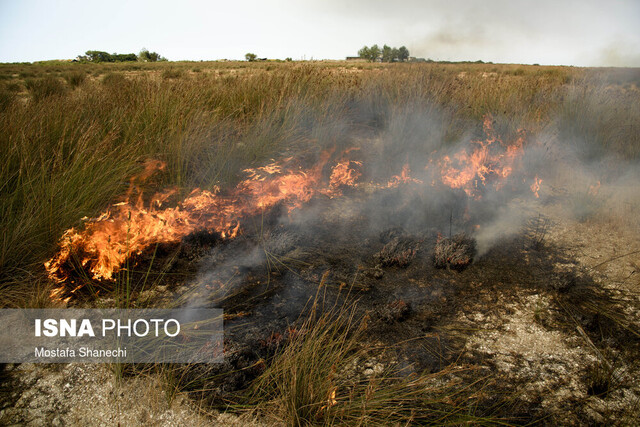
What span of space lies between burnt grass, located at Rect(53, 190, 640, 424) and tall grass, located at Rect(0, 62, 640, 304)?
70cm

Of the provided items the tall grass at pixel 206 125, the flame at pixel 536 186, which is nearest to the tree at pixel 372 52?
the tall grass at pixel 206 125

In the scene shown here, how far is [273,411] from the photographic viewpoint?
5.69 feet

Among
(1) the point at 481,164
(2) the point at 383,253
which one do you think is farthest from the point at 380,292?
(1) the point at 481,164

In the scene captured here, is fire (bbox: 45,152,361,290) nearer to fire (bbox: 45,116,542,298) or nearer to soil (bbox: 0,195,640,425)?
fire (bbox: 45,116,542,298)

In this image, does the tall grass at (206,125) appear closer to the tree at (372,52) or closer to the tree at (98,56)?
the tree at (372,52)

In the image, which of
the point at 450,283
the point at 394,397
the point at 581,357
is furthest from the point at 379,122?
the point at 394,397

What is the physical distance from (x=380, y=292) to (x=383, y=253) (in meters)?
0.47

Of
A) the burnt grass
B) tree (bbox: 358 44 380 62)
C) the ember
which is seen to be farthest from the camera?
tree (bbox: 358 44 380 62)

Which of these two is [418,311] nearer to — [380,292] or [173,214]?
[380,292]

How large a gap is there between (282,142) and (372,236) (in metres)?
2.03

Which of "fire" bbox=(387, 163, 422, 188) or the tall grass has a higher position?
the tall grass

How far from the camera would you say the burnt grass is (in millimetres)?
1957

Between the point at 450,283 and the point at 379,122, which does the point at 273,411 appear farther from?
the point at 379,122

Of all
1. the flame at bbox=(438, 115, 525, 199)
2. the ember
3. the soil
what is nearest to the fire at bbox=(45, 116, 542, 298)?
the flame at bbox=(438, 115, 525, 199)
